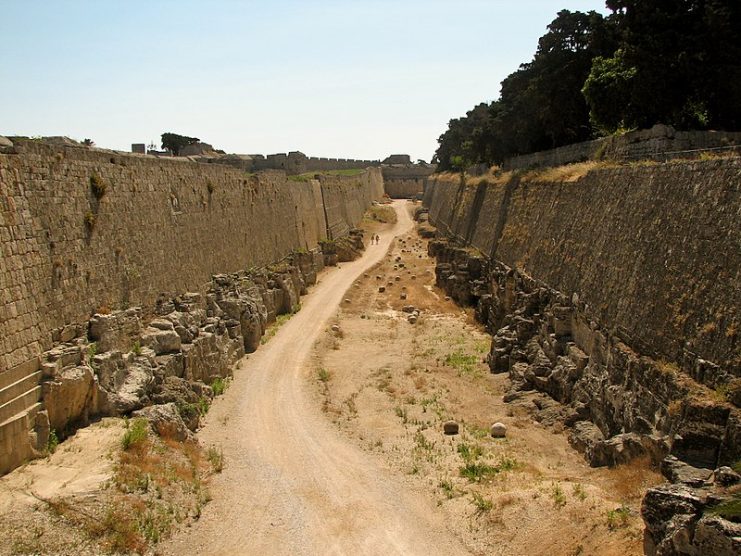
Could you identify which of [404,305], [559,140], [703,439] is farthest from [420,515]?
[559,140]

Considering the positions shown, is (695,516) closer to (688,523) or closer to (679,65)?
(688,523)

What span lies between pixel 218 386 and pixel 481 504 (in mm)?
9291

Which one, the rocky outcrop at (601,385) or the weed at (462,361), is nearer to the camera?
the rocky outcrop at (601,385)

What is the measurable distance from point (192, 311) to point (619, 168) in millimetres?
12507

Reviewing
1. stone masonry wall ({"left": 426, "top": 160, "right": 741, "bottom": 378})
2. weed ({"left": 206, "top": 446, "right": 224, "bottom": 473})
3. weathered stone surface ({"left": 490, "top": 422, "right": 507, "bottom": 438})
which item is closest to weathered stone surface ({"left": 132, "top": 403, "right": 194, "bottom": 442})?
weed ({"left": 206, "top": 446, "right": 224, "bottom": 473})

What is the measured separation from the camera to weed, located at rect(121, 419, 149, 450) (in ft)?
39.6

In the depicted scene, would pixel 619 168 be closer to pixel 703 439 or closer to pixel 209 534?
pixel 703 439

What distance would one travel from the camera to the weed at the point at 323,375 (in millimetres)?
20325

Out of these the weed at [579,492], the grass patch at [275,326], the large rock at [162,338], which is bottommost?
the grass patch at [275,326]

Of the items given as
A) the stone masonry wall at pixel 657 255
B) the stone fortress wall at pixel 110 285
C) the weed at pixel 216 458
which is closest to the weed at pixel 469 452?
the stone masonry wall at pixel 657 255

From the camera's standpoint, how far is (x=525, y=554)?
10.2 m

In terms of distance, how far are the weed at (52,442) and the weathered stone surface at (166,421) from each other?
6.32ft

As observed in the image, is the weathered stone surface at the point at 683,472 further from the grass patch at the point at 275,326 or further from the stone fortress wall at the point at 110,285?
the grass patch at the point at 275,326

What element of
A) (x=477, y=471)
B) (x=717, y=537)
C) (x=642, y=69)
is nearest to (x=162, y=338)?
(x=477, y=471)
